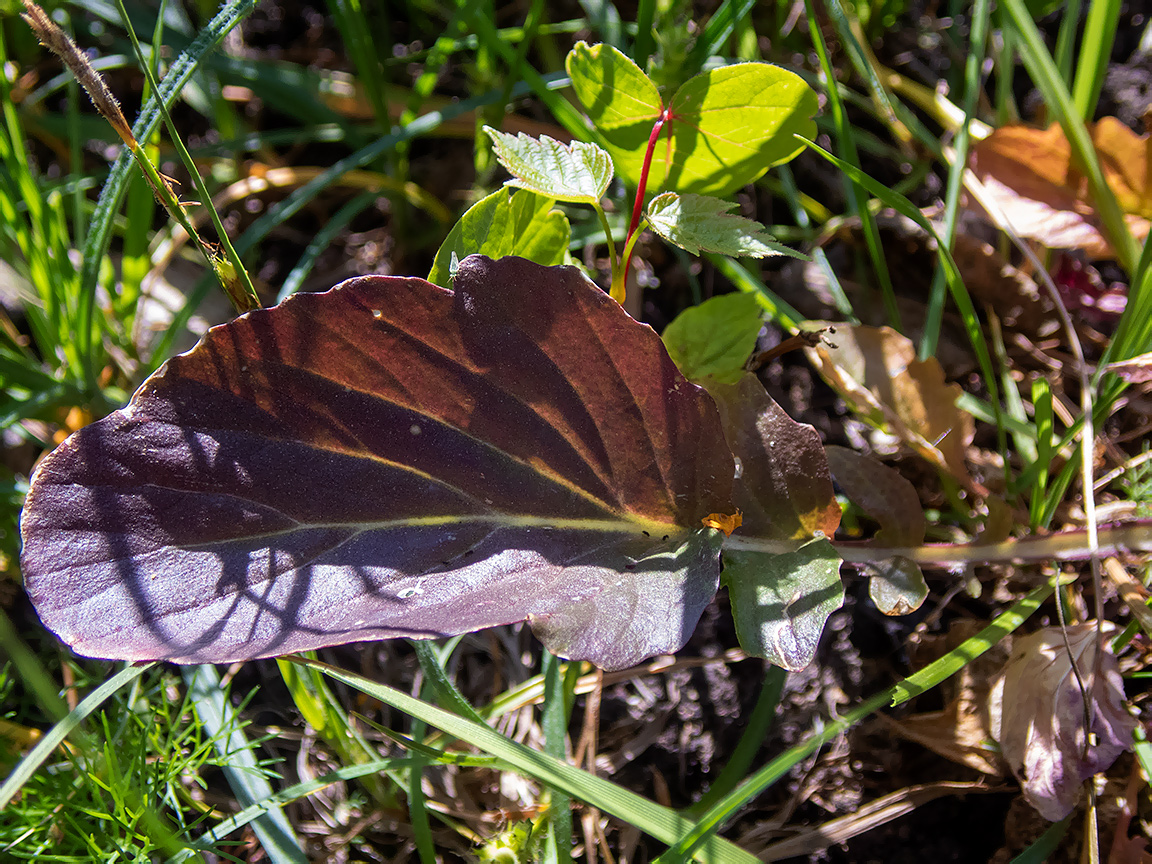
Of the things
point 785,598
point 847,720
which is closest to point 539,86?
point 785,598

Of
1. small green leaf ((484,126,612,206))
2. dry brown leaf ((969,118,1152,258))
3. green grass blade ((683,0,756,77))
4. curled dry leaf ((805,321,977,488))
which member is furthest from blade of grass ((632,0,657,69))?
dry brown leaf ((969,118,1152,258))

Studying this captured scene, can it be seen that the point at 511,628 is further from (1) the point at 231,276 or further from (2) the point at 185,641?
(1) the point at 231,276

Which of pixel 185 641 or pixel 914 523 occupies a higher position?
pixel 185 641

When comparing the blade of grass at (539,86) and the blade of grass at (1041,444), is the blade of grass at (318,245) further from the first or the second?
the blade of grass at (1041,444)

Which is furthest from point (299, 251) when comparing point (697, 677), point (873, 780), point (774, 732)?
point (873, 780)

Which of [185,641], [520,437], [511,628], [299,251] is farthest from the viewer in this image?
[299,251]

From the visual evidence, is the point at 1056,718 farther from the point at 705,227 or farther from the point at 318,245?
the point at 318,245
